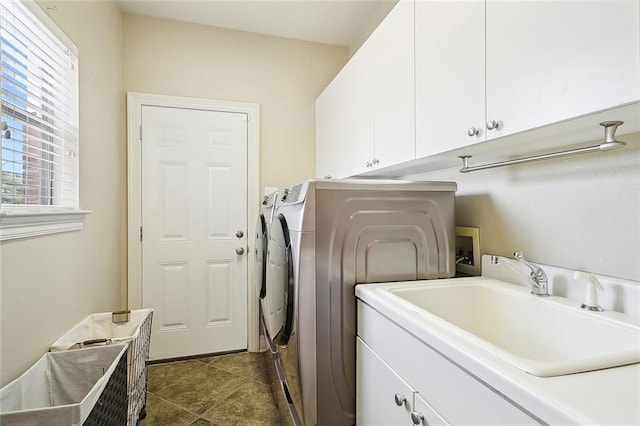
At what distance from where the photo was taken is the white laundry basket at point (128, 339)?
154cm

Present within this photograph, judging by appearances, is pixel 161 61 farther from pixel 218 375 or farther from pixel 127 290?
pixel 218 375

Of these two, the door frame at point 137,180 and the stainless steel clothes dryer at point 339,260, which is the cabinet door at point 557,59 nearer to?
the stainless steel clothes dryer at point 339,260

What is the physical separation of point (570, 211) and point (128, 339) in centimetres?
203

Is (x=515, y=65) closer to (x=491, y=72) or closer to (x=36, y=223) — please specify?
(x=491, y=72)

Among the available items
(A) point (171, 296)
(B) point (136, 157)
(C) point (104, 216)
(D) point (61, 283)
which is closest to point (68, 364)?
(D) point (61, 283)

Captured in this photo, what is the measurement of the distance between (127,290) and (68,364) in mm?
1167

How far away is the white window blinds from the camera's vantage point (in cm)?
122

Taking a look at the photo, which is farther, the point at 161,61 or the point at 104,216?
the point at 161,61

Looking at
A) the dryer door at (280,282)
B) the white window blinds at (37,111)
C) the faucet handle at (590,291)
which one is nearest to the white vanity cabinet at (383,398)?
the dryer door at (280,282)

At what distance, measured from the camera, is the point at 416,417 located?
881 millimetres

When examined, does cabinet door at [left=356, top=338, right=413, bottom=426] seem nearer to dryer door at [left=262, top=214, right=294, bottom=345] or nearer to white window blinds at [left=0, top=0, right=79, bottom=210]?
dryer door at [left=262, top=214, right=294, bottom=345]

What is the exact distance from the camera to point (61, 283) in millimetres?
1518

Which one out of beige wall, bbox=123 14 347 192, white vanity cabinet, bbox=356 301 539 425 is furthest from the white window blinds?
white vanity cabinet, bbox=356 301 539 425

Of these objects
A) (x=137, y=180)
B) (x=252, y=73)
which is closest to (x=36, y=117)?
(x=137, y=180)
